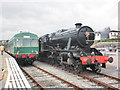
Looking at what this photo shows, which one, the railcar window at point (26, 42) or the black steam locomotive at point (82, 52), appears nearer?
the black steam locomotive at point (82, 52)

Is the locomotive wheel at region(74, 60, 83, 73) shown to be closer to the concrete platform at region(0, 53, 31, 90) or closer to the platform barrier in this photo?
the concrete platform at region(0, 53, 31, 90)

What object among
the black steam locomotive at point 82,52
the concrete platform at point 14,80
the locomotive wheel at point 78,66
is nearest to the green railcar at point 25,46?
the black steam locomotive at point 82,52

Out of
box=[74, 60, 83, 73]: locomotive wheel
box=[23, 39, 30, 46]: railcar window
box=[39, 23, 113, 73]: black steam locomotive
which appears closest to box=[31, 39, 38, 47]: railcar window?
box=[23, 39, 30, 46]: railcar window

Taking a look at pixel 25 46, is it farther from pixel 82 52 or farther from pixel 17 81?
pixel 17 81

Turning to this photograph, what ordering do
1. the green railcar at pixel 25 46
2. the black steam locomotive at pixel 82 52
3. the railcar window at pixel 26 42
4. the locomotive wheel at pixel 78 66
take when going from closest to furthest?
the black steam locomotive at pixel 82 52, the locomotive wheel at pixel 78 66, the green railcar at pixel 25 46, the railcar window at pixel 26 42

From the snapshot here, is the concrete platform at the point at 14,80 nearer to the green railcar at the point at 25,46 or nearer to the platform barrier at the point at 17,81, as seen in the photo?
the platform barrier at the point at 17,81

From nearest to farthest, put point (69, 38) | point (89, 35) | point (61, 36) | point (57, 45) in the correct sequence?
point (89, 35), point (69, 38), point (61, 36), point (57, 45)

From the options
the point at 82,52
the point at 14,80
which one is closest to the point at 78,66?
the point at 82,52

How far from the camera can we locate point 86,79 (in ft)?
26.2

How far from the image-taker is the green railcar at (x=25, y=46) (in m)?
12.6

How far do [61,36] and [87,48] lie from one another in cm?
303

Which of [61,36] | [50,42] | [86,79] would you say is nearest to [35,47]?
[50,42]

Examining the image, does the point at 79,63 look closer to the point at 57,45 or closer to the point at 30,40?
the point at 57,45

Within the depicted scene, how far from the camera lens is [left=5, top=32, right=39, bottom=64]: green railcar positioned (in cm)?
1259
